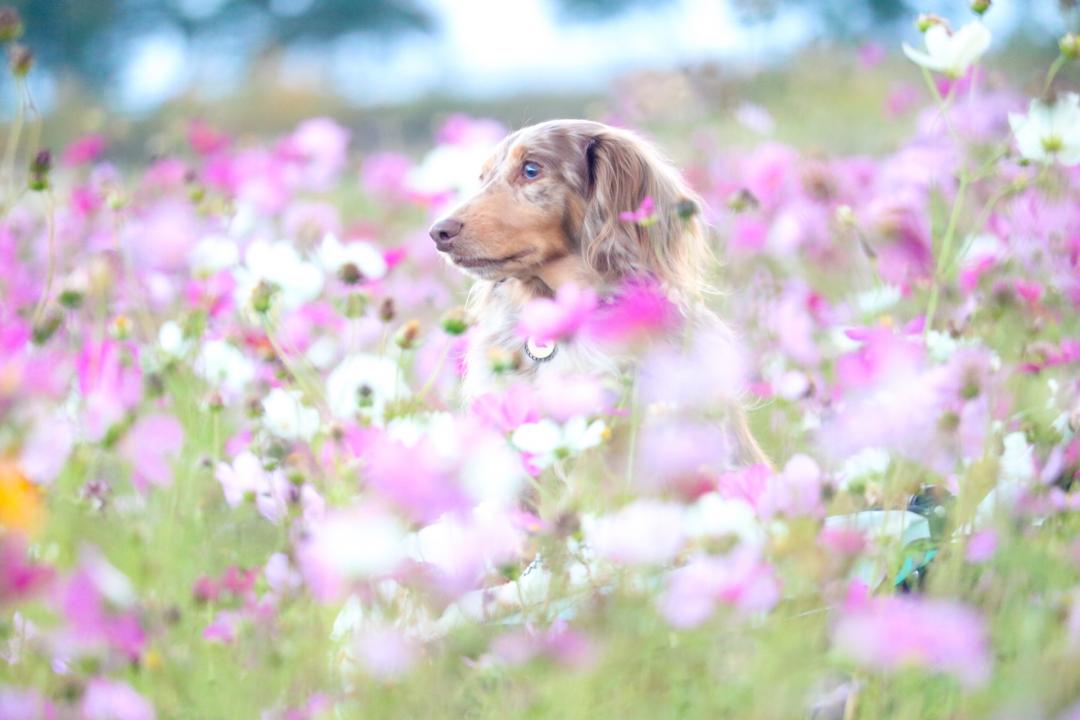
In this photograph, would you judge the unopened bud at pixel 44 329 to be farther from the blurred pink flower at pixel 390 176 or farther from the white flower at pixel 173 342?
the blurred pink flower at pixel 390 176

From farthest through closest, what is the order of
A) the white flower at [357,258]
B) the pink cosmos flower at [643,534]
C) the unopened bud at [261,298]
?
the white flower at [357,258], the unopened bud at [261,298], the pink cosmos flower at [643,534]

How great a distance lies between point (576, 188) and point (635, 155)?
0.68 feet

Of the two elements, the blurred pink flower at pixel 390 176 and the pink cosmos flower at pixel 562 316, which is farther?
the blurred pink flower at pixel 390 176

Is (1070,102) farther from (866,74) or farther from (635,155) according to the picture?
(866,74)

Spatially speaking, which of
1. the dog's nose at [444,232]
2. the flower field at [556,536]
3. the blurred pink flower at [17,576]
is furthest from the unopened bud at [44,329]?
the dog's nose at [444,232]

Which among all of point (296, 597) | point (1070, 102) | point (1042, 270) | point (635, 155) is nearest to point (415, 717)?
point (296, 597)

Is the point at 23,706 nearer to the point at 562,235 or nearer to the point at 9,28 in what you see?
the point at 9,28

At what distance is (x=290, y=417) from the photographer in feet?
6.52

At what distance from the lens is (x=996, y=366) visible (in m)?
1.82

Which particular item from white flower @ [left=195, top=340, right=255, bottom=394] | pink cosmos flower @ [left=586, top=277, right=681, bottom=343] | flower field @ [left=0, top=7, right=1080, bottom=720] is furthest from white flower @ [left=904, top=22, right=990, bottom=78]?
white flower @ [left=195, top=340, right=255, bottom=394]

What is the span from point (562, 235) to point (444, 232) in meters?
0.46

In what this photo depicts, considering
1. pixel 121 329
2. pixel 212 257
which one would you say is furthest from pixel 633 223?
pixel 121 329

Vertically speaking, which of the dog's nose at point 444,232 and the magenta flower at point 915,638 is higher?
the magenta flower at point 915,638

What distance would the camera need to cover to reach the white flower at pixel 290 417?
196cm
